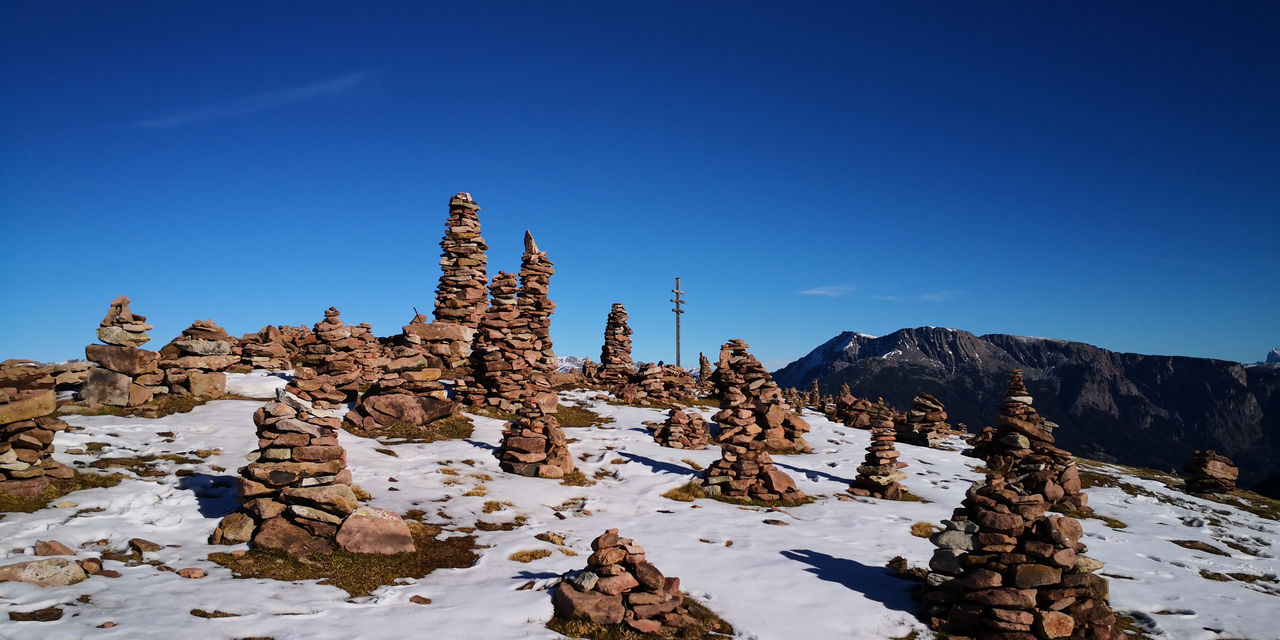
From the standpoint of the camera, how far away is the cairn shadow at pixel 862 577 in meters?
10.8

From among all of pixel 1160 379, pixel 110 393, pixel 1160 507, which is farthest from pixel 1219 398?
pixel 110 393

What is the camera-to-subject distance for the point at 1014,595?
9422 millimetres

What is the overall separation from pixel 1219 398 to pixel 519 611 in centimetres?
19886

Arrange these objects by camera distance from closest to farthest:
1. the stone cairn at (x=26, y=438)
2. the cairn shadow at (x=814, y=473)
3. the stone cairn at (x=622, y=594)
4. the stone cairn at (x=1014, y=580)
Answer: the stone cairn at (x=622, y=594)
the stone cairn at (x=1014, y=580)
the stone cairn at (x=26, y=438)
the cairn shadow at (x=814, y=473)

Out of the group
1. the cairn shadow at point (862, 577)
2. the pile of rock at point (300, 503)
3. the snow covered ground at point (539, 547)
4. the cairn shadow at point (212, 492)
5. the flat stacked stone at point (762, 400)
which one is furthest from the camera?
the flat stacked stone at point (762, 400)

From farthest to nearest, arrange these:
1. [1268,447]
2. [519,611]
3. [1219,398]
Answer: [1219,398], [1268,447], [519,611]

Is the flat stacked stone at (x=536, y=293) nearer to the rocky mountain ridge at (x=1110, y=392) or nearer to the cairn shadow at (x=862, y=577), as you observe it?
the cairn shadow at (x=862, y=577)

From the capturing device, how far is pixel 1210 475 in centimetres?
2784

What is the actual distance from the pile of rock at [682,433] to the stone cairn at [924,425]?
15.7m

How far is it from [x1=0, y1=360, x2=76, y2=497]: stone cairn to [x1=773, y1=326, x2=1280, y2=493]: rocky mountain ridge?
123695 mm

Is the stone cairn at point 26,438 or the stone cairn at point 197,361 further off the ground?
the stone cairn at point 197,361

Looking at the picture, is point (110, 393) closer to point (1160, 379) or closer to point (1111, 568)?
point (1111, 568)

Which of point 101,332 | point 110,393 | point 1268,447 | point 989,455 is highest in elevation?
point 101,332

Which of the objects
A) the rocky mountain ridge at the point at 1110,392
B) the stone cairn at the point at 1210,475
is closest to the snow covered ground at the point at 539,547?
the stone cairn at the point at 1210,475
